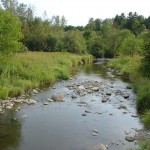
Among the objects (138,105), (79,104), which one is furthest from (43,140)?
(138,105)

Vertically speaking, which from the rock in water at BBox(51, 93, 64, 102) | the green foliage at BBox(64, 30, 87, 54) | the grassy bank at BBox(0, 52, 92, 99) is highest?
the green foliage at BBox(64, 30, 87, 54)

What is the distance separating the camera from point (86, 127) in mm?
16406

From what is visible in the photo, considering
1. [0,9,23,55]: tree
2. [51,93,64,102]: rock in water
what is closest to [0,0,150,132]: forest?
[0,9,23,55]: tree

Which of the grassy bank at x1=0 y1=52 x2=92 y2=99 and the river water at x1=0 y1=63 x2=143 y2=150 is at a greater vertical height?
the grassy bank at x1=0 y1=52 x2=92 y2=99

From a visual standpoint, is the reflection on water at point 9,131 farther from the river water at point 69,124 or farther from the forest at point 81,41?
the forest at point 81,41

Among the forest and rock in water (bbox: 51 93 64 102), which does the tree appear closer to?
the forest

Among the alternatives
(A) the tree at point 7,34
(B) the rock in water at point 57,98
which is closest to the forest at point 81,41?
(A) the tree at point 7,34

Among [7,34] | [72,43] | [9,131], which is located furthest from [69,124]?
[72,43]

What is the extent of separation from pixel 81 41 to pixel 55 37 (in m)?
16.5

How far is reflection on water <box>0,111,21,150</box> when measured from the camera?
44.0ft

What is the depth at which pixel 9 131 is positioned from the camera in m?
15.2

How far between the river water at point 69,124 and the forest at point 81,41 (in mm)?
1803

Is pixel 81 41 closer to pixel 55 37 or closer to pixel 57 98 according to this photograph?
pixel 55 37

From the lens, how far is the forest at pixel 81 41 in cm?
2564
